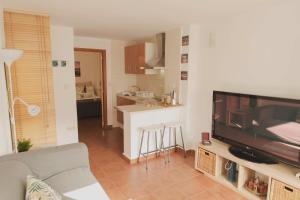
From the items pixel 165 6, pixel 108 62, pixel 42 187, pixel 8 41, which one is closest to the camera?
pixel 42 187

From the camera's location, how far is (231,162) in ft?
8.91

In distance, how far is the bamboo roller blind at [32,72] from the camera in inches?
108

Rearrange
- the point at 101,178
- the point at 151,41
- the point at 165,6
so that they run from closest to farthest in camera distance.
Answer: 1. the point at 165,6
2. the point at 101,178
3. the point at 151,41

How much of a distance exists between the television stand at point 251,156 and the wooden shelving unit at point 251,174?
2.3 inches

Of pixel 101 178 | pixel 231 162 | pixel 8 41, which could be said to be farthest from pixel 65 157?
pixel 231 162

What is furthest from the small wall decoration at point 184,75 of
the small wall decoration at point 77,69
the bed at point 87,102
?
the small wall decoration at point 77,69

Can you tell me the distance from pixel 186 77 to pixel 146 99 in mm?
1350

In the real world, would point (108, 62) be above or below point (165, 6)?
below

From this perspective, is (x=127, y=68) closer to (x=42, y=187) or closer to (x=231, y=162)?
(x=231, y=162)

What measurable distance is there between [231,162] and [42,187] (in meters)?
2.23

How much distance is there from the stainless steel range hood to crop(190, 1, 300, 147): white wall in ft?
3.03

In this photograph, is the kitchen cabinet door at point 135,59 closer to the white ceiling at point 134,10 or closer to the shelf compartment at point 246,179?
the white ceiling at point 134,10

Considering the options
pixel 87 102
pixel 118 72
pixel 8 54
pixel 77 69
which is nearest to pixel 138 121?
pixel 8 54

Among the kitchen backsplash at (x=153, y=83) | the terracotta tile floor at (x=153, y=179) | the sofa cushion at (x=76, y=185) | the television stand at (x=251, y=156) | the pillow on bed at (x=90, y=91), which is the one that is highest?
the kitchen backsplash at (x=153, y=83)
